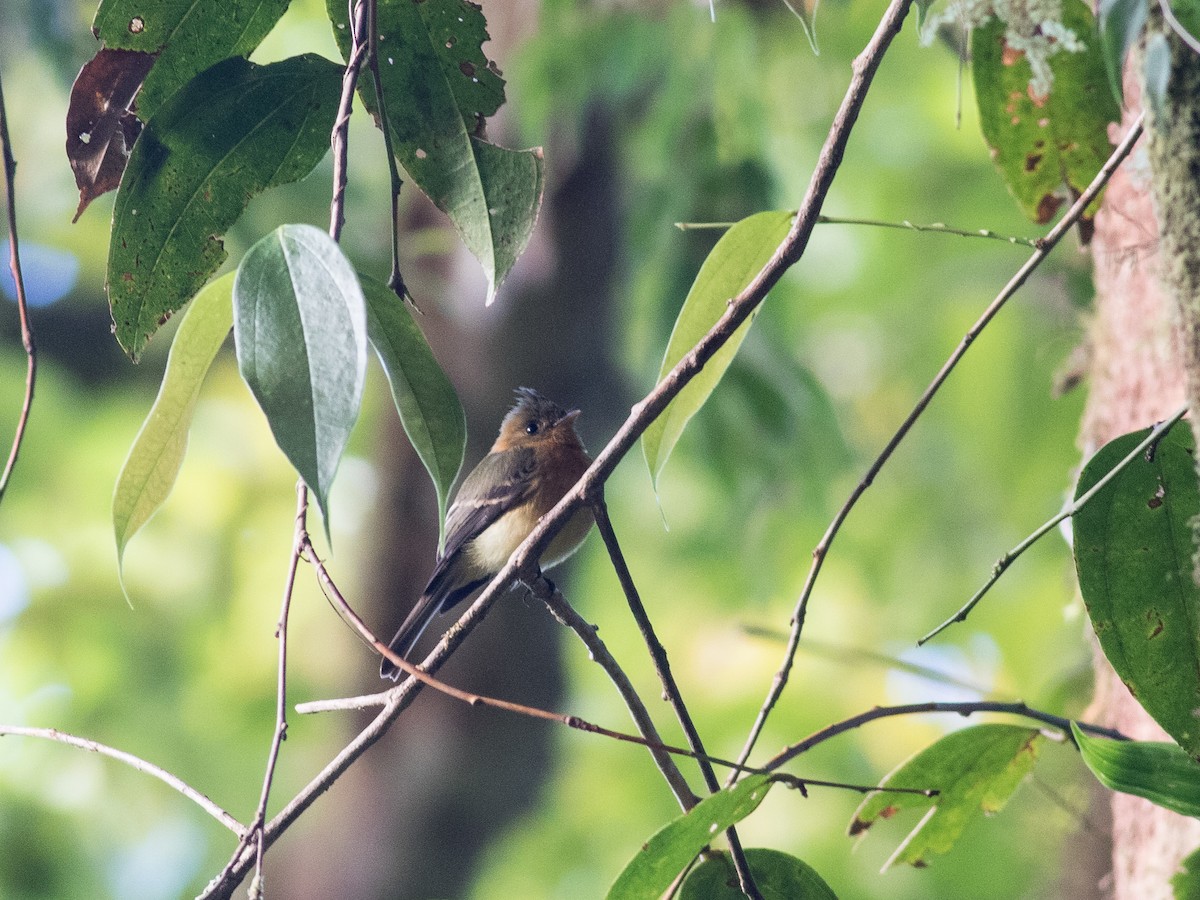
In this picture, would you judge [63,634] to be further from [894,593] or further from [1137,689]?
[1137,689]

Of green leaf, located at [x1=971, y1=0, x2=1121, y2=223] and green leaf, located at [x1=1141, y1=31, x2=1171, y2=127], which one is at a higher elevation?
green leaf, located at [x1=971, y1=0, x2=1121, y2=223]

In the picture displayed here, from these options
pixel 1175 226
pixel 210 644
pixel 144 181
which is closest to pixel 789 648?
pixel 1175 226

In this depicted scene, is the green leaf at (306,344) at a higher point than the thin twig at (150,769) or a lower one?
higher

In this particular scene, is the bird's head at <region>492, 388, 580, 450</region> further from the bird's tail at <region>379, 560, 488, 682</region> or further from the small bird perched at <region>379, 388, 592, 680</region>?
the bird's tail at <region>379, 560, 488, 682</region>

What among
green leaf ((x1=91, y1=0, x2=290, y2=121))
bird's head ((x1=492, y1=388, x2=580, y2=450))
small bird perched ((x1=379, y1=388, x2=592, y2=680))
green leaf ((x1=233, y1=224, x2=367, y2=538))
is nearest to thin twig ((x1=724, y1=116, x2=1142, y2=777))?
green leaf ((x1=233, y1=224, x2=367, y2=538))

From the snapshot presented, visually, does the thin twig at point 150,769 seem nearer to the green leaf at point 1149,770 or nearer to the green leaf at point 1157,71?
the green leaf at point 1149,770

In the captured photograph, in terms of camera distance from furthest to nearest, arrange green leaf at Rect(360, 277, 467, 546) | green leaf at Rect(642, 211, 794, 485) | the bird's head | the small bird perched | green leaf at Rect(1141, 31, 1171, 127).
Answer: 1. the bird's head
2. the small bird perched
3. green leaf at Rect(642, 211, 794, 485)
4. green leaf at Rect(360, 277, 467, 546)
5. green leaf at Rect(1141, 31, 1171, 127)

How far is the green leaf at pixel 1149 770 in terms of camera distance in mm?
1309

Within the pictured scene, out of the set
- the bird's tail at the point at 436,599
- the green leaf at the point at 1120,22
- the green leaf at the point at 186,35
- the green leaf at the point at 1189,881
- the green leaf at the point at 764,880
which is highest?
the green leaf at the point at 186,35

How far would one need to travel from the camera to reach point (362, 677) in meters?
5.60

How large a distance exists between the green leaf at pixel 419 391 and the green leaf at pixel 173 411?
16cm

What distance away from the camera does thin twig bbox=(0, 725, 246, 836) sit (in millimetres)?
1327

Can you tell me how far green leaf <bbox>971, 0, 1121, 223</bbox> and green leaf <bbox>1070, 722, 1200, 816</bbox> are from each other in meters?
0.92

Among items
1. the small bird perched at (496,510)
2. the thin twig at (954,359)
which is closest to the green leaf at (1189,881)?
the thin twig at (954,359)
